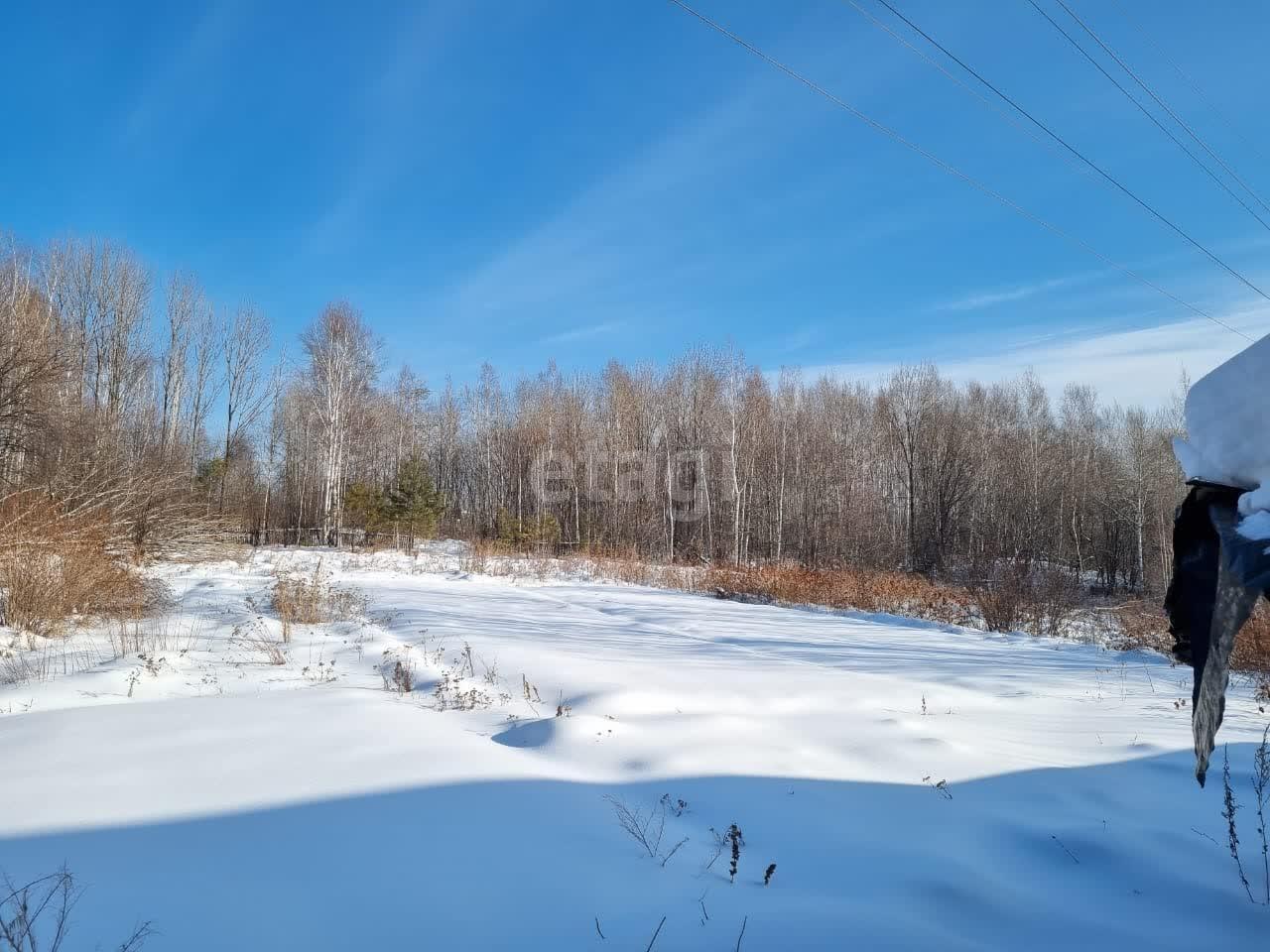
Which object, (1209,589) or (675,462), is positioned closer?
(1209,589)

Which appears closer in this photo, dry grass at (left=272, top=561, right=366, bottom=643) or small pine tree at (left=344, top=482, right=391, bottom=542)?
dry grass at (left=272, top=561, right=366, bottom=643)

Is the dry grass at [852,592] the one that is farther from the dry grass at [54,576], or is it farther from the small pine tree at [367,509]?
the small pine tree at [367,509]

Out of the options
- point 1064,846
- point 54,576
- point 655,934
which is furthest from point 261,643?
point 1064,846

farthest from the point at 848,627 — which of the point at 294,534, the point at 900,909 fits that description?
the point at 294,534

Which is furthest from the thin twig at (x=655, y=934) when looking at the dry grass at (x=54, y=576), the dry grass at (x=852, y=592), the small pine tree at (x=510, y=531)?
the small pine tree at (x=510, y=531)

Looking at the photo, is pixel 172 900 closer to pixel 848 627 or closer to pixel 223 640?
pixel 223 640

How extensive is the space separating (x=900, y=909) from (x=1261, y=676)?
22.5 ft

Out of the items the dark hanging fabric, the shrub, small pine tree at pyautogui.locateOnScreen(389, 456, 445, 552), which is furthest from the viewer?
small pine tree at pyautogui.locateOnScreen(389, 456, 445, 552)

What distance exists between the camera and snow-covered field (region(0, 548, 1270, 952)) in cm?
188

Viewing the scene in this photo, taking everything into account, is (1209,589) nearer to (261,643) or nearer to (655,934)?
(655,934)

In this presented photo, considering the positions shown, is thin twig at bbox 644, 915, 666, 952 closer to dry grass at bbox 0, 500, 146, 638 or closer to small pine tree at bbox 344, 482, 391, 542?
dry grass at bbox 0, 500, 146, 638

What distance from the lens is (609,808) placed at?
8.62ft

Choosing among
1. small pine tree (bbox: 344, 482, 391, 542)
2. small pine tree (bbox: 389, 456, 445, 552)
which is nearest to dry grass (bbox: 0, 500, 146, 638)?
small pine tree (bbox: 389, 456, 445, 552)

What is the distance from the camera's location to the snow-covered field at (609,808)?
1879mm
